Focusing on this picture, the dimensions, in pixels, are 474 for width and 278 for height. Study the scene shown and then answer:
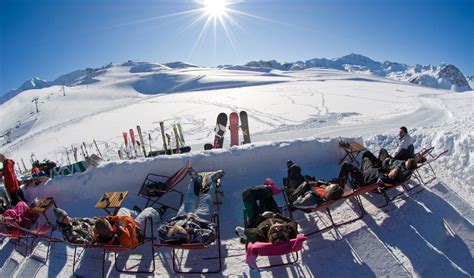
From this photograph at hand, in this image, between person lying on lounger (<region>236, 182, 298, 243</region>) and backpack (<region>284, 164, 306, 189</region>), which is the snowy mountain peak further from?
person lying on lounger (<region>236, 182, 298, 243</region>)

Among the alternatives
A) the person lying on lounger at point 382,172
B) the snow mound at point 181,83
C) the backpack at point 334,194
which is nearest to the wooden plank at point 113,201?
the backpack at point 334,194

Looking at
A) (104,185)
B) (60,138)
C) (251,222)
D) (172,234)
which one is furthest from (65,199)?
(60,138)

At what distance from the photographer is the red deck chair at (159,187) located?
6.03 metres

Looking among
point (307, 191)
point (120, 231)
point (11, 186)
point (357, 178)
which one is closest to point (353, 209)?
point (357, 178)

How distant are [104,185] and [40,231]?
66.5 inches

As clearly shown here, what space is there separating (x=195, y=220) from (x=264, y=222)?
3.57ft

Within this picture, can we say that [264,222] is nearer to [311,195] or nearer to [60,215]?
[311,195]

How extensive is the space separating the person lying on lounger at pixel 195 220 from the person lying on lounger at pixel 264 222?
1.73ft

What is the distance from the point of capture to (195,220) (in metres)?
4.61

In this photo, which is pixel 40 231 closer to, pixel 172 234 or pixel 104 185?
pixel 104 185

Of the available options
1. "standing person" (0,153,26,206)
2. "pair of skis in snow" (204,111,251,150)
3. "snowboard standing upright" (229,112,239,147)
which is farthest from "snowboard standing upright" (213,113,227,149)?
"standing person" (0,153,26,206)

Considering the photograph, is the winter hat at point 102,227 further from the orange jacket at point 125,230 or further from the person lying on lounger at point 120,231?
the orange jacket at point 125,230

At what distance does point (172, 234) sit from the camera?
424cm

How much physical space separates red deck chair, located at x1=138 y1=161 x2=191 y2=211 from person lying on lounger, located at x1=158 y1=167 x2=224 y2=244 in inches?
24.6
